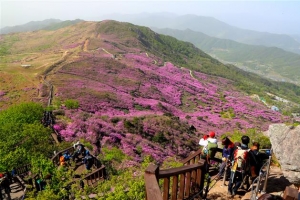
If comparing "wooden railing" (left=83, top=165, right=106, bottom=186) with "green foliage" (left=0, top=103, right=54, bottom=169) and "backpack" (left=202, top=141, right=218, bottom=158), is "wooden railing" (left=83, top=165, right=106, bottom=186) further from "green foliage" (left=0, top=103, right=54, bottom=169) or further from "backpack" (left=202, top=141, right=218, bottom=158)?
"backpack" (left=202, top=141, right=218, bottom=158)

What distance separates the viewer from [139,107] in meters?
42.4

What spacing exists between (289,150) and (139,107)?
116 ft

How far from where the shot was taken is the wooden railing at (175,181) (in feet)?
12.7

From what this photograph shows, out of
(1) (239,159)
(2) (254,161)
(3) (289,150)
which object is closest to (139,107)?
(2) (254,161)

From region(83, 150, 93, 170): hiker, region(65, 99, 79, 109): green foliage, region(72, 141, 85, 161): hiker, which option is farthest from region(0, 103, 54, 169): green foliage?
region(65, 99, 79, 109): green foliage

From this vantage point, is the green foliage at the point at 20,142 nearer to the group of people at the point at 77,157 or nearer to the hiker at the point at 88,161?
the group of people at the point at 77,157

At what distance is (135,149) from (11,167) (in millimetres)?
13498

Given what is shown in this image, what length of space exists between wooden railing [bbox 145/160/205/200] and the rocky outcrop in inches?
101

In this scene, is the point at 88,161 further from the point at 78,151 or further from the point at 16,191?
the point at 16,191

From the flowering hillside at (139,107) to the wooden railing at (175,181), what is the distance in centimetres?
1776

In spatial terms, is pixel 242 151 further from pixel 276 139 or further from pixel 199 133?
pixel 199 133

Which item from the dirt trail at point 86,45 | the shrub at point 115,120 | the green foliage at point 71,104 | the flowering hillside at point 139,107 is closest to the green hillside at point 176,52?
the dirt trail at point 86,45

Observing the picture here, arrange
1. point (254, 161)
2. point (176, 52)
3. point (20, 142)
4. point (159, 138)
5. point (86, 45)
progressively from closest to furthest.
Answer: point (254, 161), point (20, 142), point (159, 138), point (86, 45), point (176, 52)

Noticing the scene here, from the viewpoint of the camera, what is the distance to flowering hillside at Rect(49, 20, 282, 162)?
28422 mm
